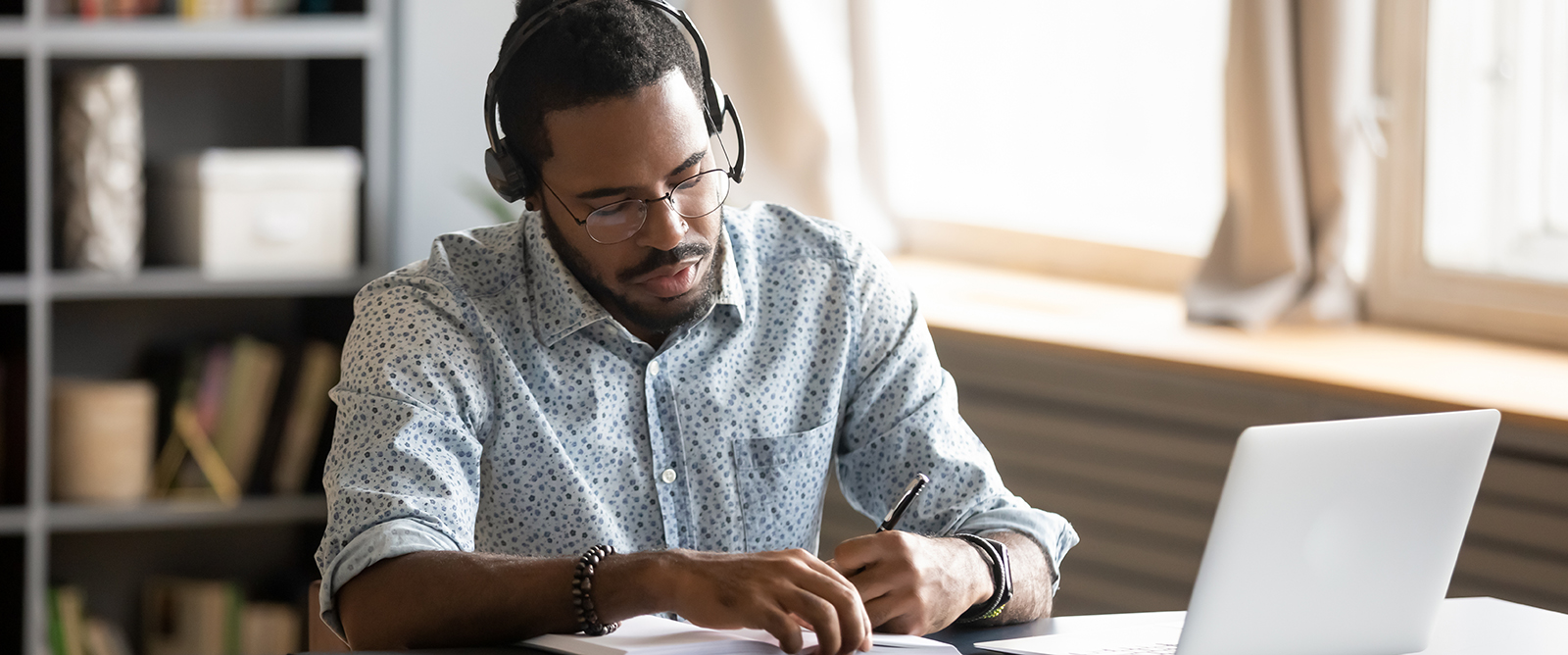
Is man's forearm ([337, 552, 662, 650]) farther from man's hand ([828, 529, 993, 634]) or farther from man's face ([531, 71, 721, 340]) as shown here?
man's face ([531, 71, 721, 340])

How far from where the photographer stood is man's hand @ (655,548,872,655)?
43.3 inches

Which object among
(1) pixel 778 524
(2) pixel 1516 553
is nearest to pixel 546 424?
(1) pixel 778 524

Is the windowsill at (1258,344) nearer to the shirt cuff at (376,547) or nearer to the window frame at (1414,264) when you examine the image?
the window frame at (1414,264)

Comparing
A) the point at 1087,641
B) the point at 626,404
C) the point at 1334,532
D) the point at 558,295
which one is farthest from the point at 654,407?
the point at 1334,532

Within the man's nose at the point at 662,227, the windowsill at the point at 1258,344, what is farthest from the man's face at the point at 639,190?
the windowsill at the point at 1258,344

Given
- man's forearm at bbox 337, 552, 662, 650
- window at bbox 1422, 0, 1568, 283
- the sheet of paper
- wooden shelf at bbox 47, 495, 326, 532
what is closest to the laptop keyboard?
the sheet of paper

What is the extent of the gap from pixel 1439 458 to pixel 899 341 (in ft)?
1.97

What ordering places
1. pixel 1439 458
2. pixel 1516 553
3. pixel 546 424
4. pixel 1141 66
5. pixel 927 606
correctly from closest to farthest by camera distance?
pixel 1439 458, pixel 927 606, pixel 546 424, pixel 1516 553, pixel 1141 66

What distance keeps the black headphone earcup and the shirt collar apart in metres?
0.05

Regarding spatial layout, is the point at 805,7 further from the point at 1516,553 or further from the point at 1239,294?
the point at 1516,553

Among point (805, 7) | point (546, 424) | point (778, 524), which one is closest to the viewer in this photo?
point (546, 424)

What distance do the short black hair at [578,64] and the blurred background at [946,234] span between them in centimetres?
110

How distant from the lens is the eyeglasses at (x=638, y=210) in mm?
1405

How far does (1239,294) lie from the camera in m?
2.46
